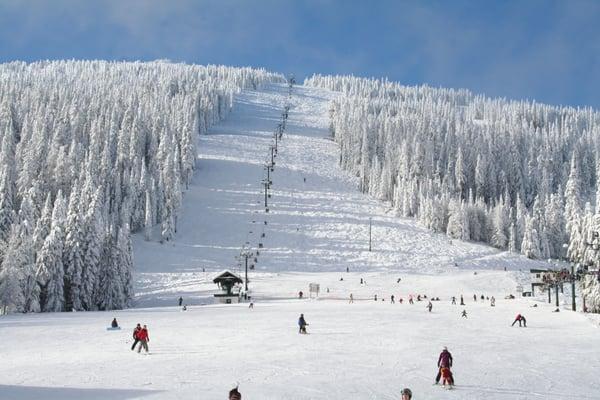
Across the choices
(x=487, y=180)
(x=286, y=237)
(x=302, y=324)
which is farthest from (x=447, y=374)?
(x=487, y=180)

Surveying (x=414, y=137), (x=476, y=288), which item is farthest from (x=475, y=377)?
(x=414, y=137)

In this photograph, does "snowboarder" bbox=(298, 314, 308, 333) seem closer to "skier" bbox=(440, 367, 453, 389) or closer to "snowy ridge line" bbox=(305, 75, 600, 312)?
"skier" bbox=(440, 367, 453, 389)

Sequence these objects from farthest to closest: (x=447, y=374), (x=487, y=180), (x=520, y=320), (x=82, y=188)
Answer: (x=487, y=180) → (x=82, y=188) → (x=520, y=320) → (x=447, y=374)

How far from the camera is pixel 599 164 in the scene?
158 meters

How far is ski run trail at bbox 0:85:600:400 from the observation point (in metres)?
19.6

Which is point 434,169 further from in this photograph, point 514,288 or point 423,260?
point 514,288

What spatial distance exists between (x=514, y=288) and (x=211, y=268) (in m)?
41.6

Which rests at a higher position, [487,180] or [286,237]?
[487,180]

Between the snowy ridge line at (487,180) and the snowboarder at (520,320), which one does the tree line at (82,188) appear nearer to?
the snowboarder at (520,320)

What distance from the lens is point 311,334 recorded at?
32.6m

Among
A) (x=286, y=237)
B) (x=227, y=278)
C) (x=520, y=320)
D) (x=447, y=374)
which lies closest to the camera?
(x=447, y=374)

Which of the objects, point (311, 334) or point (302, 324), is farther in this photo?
point (311, 334)

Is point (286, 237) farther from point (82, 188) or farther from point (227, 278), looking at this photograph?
point (227, 278)

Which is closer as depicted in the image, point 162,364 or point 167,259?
point 162,364
